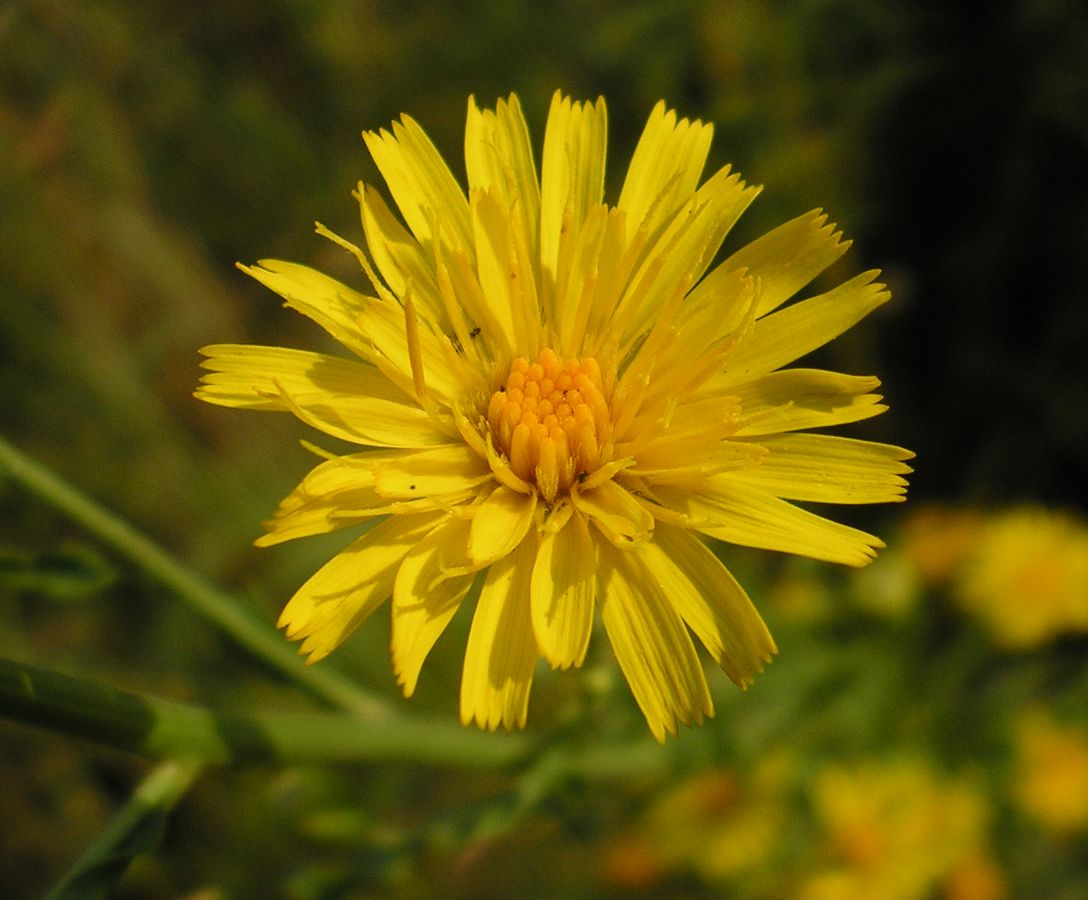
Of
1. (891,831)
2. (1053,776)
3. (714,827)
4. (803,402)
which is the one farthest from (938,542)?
(803,402)

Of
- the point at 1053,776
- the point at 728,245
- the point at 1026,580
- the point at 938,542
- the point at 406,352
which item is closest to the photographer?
the point at 406,352

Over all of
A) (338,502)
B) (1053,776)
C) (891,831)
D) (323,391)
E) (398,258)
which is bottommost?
(891,831)

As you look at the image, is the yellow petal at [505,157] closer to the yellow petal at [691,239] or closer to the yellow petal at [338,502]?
the yellow petal at [691,239]

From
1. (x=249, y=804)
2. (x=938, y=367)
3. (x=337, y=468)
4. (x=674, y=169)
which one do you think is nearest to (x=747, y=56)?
(x=938, y=367)

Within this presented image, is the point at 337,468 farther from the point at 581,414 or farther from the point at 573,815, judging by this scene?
the point at 573,815

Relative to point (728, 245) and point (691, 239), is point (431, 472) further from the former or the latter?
point (728, 245)

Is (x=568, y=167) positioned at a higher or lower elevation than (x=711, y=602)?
higher

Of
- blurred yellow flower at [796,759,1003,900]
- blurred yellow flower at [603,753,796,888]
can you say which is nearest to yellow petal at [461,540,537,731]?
blurred yellow flower at [603,753,796,888]
